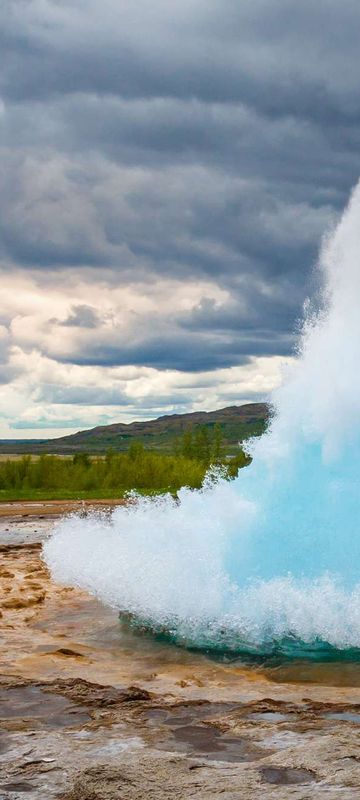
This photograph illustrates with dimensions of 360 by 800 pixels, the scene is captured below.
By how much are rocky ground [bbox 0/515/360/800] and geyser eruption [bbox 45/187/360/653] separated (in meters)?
0.51

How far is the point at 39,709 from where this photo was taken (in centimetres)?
627

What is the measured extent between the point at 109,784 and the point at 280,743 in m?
1.28

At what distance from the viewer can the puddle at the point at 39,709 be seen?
5.92m

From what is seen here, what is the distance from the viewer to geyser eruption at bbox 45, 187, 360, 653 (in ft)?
27.6

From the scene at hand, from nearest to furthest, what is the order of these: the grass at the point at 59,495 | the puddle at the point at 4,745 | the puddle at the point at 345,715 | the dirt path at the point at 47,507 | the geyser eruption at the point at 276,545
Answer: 1. the puddle at the point at 4,745
2. the puddle at the point at 345,715
3. the geyser eruption at the point at 276,545
4. the dirt path at the point at 47,507
5. the grass at the point at 59,495

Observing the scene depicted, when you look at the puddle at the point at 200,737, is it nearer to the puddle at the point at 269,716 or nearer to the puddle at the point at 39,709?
the puddle at the point at 269,716

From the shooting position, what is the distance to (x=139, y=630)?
960 cm

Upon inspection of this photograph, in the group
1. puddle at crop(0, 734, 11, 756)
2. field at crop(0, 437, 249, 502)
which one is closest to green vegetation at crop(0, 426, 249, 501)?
field at crop(0, 437, 249, 502)

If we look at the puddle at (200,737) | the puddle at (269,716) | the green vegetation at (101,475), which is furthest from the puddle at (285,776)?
the green vegetation at (101,475)

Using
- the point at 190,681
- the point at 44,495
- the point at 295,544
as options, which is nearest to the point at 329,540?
the point at 295,544

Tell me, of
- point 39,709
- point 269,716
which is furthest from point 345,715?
point 39,709

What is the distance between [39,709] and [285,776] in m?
2.37

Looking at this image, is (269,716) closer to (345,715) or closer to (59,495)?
(345,715)

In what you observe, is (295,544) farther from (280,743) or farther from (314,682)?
(280,743)
